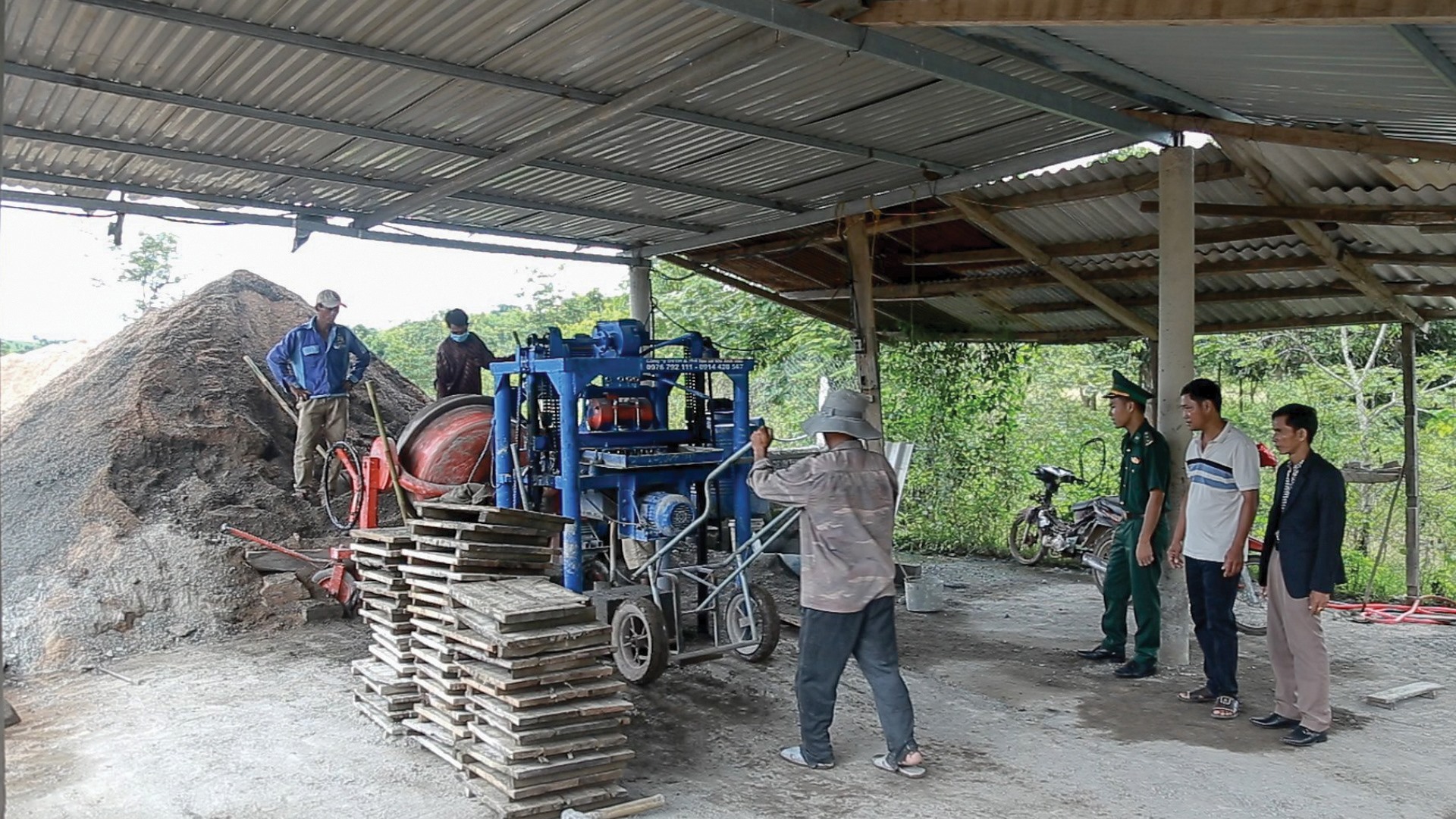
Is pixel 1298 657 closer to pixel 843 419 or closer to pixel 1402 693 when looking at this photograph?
pixel 1402 693

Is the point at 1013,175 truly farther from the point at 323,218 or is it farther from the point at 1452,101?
the point at 323,218

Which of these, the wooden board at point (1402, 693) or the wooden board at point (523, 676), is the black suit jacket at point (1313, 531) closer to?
the wooden board at point (1402, 693)

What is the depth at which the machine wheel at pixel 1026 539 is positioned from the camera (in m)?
11.4

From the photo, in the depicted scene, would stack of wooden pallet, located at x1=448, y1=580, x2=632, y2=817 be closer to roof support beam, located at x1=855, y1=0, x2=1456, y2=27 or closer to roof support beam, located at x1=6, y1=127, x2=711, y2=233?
roof support beam, located at x1=855, y1=0, x2=1456, y2=27

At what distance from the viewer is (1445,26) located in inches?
165

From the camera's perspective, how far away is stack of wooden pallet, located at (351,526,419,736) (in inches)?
219

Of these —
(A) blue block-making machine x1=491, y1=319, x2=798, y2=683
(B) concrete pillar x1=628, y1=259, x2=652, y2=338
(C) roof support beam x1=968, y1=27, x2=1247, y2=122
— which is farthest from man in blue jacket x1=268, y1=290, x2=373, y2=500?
(C) roof support beam x1=968, y1=27, x2=1247, y2=122

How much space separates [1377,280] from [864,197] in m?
4.36

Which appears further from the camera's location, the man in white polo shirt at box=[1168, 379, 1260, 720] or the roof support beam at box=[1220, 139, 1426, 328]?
the roof support beam at box=[1220, 139, 1426, 328]

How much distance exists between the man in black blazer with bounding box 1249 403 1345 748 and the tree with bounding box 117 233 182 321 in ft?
63.6

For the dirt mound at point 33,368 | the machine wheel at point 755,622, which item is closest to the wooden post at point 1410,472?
the machine wheel at point 755,622

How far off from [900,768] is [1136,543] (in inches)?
110

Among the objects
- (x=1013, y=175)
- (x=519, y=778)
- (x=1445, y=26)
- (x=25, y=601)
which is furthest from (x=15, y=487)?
(x=1445, y=26)

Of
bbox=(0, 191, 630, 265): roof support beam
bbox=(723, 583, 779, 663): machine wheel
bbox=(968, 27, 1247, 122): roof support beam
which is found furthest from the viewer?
bbox=(0, 191, 630, 265): roof support beam
